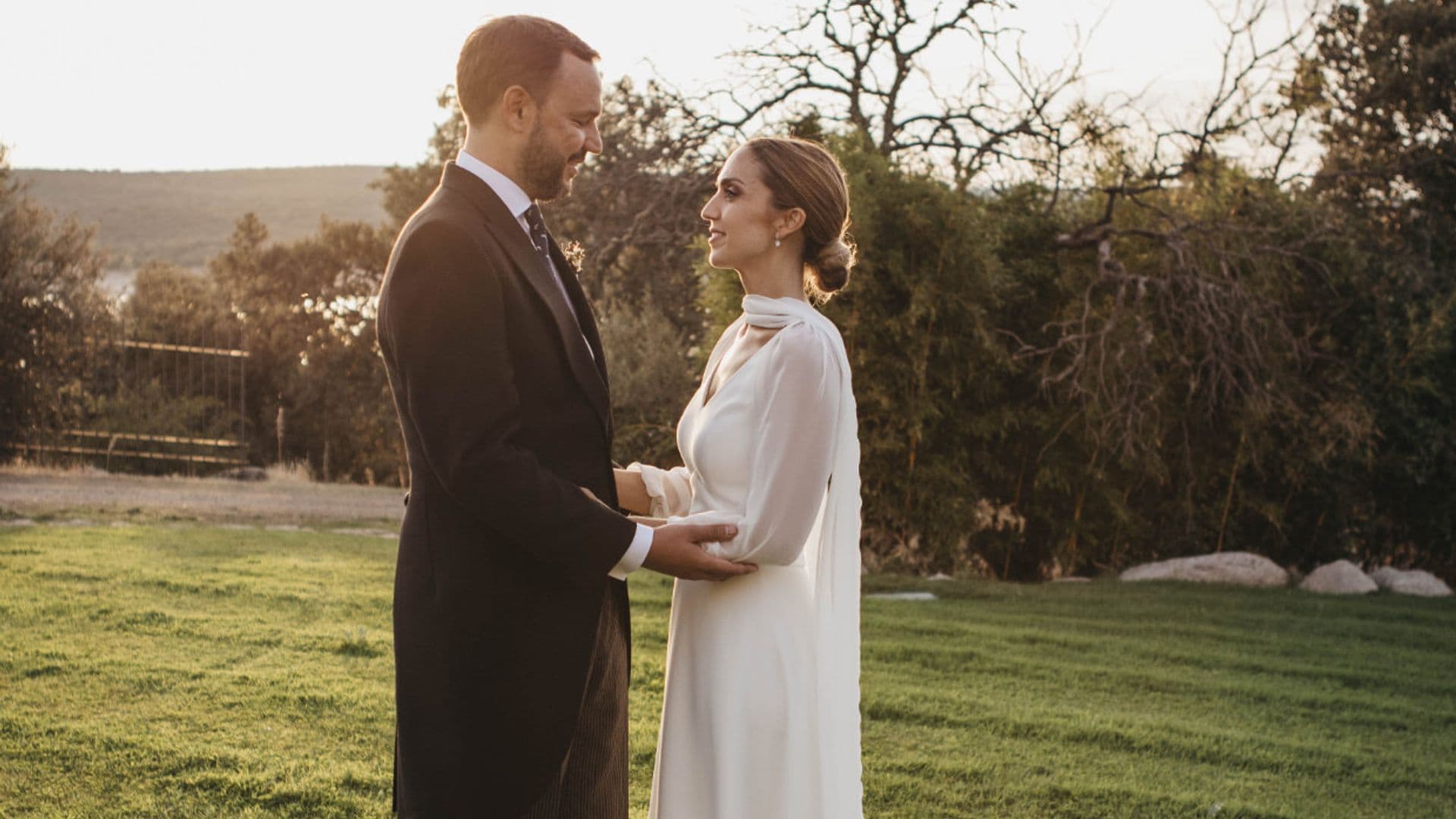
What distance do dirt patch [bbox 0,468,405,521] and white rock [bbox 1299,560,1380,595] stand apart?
7950mm

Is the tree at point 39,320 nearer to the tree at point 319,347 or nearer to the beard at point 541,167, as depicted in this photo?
the tree at point 319,347

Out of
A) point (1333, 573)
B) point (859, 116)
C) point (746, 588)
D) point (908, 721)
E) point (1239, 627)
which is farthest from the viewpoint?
point (859, 116)

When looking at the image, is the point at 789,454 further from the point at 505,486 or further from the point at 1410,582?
the point at 1410,582

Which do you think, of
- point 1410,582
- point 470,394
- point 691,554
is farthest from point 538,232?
point 1410,582

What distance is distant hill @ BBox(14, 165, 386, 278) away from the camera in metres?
52.1

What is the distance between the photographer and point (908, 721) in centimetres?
519

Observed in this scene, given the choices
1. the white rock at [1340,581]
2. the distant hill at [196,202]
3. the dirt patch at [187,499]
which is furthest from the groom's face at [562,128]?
the distant hill at [196,202]

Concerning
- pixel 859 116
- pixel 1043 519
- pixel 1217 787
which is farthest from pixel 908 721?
pixel 859 116

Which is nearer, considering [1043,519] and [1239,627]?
[1239,627]

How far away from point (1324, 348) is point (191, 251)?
4947cm

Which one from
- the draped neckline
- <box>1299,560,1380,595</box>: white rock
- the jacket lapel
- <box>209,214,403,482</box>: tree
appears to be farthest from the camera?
<box>209,214,403,482</box>: tree

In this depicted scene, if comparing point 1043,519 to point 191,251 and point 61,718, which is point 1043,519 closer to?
point 61,718

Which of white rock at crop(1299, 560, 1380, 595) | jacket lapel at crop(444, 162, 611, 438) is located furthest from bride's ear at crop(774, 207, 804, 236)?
white rock at crop(1299, 560, 1380, 595)

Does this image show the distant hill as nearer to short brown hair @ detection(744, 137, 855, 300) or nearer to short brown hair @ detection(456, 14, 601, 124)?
short brown hair @ detection(744, 137, 855, 300)
